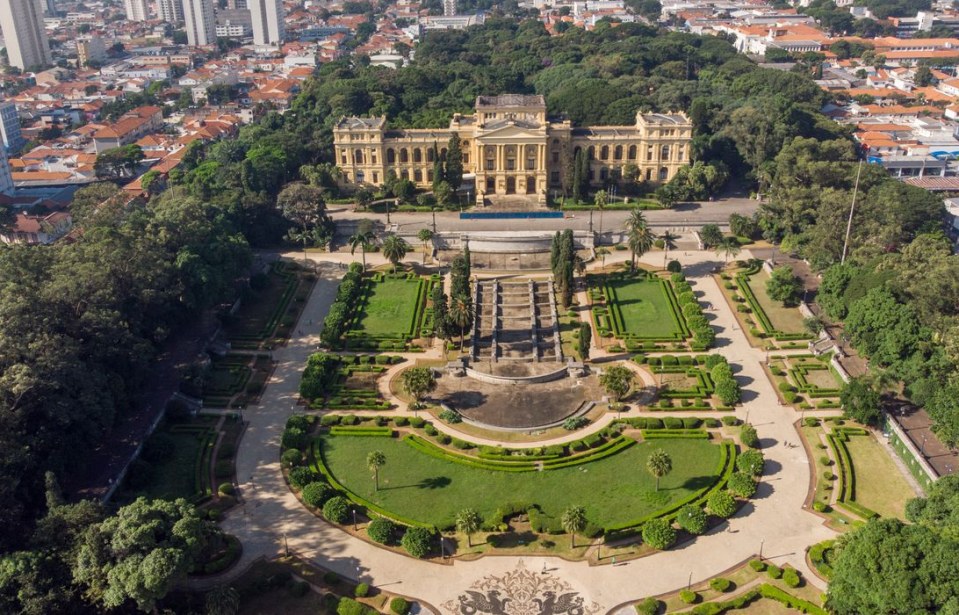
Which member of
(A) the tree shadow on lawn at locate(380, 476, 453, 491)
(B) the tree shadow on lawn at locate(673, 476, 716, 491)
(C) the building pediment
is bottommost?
(A) the tree shadow on lawn at locate(380, 476, 453, 491)

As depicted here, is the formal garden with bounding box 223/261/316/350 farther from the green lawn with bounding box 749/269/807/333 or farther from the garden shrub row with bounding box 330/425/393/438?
the green lawn with bounding box 749/269/807/333

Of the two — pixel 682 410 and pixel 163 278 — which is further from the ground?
pixel 163 278

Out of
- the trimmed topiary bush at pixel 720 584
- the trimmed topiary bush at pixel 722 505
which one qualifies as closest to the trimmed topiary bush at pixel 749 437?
the trimmed topiary bush at pixel 722 505

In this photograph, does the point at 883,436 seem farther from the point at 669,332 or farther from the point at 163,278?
the point at 163,278

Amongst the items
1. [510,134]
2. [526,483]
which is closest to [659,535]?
[526,483]

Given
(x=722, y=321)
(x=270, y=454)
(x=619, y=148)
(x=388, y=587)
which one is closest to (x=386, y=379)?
(x=270, y=454)

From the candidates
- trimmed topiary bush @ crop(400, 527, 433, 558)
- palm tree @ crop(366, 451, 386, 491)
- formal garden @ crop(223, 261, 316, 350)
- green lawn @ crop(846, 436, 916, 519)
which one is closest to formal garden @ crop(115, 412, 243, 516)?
palm tree @ crop(366, 451, 386, 491)

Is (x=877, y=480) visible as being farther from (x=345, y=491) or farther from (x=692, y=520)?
(x=345, y=491)
